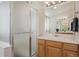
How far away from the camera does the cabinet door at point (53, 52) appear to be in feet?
6.74

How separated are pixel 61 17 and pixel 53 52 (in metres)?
0.63

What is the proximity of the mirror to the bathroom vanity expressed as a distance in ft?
0.61

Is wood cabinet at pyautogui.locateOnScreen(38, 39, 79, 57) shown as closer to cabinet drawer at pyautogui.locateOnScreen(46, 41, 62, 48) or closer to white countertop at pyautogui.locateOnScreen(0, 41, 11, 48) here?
cabinet drawer at pyautogui.locateOnScreen(46, 41, 62, 48)

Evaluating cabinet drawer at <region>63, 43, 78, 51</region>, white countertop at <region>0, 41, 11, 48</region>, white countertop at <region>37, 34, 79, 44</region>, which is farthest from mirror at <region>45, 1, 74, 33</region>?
white countertop at <region>0, 41, 11, 48</region>

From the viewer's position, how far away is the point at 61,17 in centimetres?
207

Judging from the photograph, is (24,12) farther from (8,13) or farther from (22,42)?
(22,42)

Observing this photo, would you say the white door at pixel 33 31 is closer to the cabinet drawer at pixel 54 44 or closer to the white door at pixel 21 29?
the white door at pixel 21 29

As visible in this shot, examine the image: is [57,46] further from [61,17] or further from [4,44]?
[4,44]

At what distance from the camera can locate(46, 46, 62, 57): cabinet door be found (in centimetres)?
205

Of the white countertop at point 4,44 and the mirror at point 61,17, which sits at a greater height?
the mirror at point 61,17

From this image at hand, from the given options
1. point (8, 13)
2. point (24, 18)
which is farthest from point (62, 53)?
point (8, 13)

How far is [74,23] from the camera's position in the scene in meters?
2.13

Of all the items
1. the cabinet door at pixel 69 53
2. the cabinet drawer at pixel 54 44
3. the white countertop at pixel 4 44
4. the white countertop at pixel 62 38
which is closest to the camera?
the white countertop at pixel 4 44

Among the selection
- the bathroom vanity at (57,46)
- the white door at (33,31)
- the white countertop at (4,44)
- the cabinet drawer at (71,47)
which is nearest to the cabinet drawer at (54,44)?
the bathroom vanity at (57,46)
